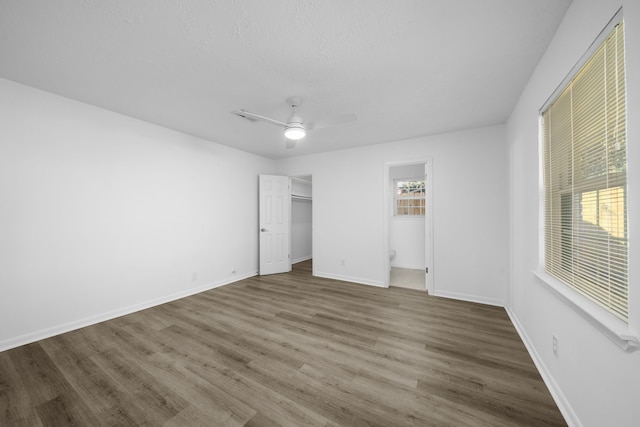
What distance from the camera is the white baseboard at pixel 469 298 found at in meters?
3.25

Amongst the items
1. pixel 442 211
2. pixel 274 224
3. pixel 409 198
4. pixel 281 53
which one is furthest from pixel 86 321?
pixel 409 198

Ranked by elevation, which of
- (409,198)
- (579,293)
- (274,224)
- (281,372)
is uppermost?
(409,198)

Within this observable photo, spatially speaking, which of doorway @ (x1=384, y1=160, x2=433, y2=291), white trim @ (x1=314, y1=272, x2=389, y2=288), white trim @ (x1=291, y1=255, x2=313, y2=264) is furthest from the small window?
white trim @ (x1=291, y1=255, x2=313, y2=264)

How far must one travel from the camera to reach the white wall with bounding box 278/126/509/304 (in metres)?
3.27

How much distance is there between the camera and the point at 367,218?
420cm

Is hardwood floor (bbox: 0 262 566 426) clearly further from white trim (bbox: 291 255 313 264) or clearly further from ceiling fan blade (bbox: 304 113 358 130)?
white trim (bbox: 291 255 313 264)

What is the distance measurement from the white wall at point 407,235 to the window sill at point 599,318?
370 cm

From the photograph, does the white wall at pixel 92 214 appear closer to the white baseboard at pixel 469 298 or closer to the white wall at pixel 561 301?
the white baseboard at pixel 469 298

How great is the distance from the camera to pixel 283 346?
2225 mm

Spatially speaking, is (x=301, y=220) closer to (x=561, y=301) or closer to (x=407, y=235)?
(x=407, y=235)

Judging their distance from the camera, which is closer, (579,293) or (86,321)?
(579,293)

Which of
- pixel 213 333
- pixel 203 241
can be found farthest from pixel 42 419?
pixel 203 241

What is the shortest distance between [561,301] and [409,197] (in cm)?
411

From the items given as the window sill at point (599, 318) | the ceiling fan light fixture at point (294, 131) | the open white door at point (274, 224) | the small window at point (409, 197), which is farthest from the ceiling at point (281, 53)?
the small window at point (409, 197)
